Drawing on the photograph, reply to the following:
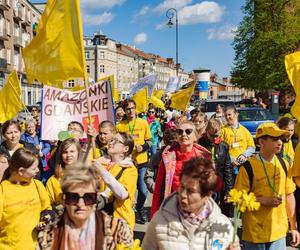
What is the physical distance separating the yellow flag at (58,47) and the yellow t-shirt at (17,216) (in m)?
1.33

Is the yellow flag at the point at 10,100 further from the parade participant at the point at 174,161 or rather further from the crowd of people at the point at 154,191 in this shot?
the parade participant at the point at 174,161

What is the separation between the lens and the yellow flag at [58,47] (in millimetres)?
4664

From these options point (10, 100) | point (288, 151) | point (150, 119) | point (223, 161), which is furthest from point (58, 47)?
point (150, 119)

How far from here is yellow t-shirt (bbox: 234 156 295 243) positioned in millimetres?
3756

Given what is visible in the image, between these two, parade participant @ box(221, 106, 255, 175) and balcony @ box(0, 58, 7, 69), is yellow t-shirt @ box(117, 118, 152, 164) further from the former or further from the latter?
balcony @ box(0, 58, 7, 69)

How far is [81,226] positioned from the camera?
247 centimetres

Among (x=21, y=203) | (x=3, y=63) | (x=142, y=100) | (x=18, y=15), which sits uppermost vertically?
(x=18, y=15)

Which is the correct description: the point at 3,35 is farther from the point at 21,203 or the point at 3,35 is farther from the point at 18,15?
the point at 21,203

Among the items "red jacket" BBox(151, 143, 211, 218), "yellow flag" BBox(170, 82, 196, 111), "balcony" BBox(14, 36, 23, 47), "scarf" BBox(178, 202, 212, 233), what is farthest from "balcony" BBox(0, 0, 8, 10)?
"scarf" BBox(178, 202, 212, 233)

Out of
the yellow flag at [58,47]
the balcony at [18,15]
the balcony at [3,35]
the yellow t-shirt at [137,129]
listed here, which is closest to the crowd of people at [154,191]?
the yellow flag at [58,47]

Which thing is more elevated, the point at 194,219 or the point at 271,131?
the point at 271,131

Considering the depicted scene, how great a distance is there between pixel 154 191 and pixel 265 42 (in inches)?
1514

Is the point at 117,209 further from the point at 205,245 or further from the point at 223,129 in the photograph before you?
the point at 223,129

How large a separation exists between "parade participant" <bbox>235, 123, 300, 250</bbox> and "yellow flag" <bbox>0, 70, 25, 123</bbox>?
222 inches
